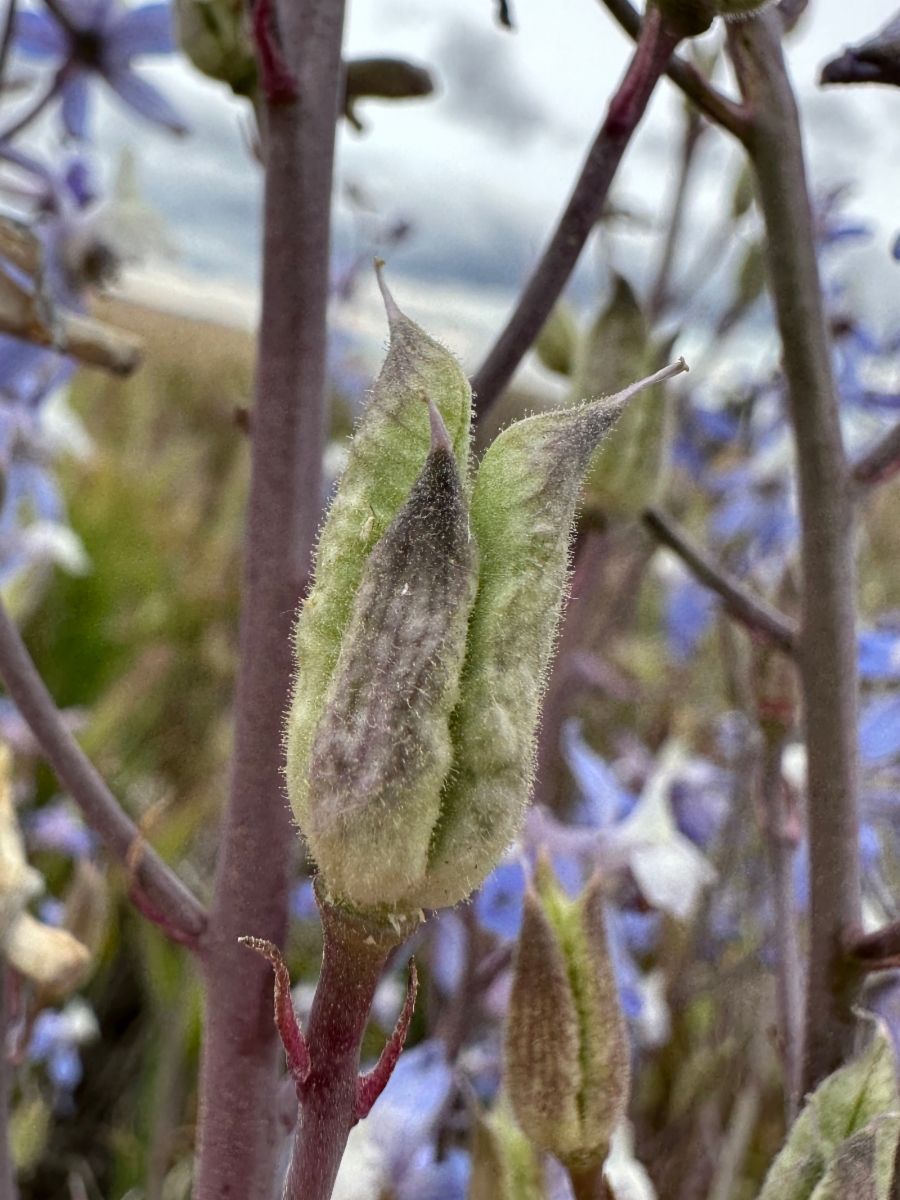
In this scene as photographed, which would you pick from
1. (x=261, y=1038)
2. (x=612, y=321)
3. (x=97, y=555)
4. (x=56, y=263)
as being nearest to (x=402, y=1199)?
(x=261, y=1038)

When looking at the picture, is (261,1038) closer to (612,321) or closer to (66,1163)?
(612,321)

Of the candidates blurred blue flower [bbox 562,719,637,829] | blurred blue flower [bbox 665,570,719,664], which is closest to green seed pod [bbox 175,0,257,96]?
blurred blue flower [bbox 562,719,637,829]

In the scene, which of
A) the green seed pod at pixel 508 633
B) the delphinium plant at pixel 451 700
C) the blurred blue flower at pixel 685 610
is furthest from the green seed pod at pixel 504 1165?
the blurred blue flower at pixel 685 610

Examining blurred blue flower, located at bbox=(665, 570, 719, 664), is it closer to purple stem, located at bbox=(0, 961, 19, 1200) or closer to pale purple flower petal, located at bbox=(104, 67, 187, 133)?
pale purple flower petal, located at bbox=(104, 67, 187, 133)

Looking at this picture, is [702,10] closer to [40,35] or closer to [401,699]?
[401,699]

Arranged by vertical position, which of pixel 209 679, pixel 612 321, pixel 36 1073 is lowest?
pixel 209 679

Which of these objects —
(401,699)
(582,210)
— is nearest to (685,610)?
(582,210)
